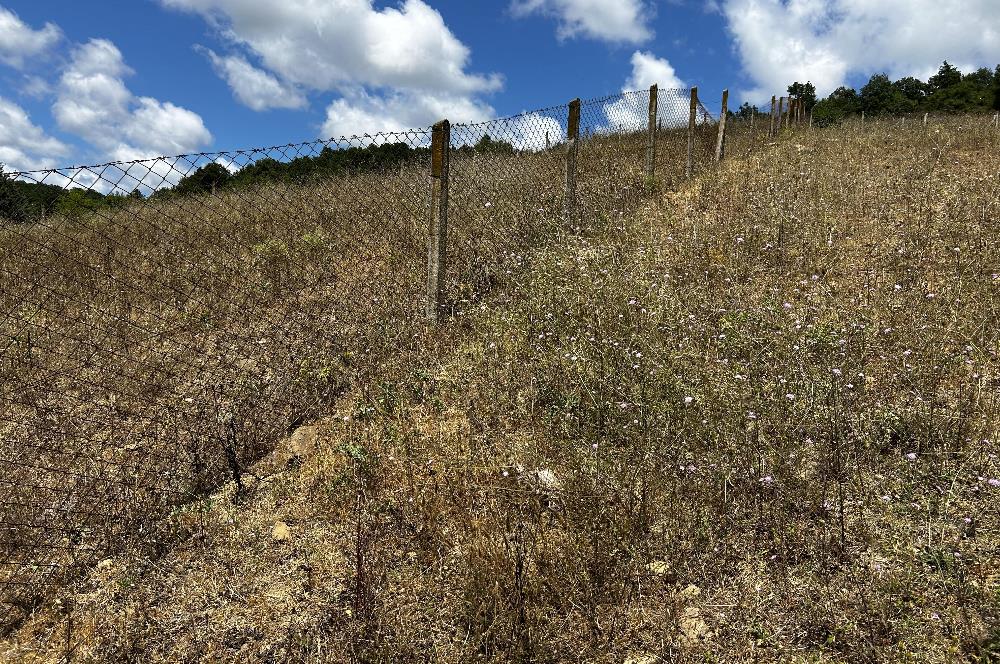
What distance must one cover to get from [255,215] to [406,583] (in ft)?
26.0

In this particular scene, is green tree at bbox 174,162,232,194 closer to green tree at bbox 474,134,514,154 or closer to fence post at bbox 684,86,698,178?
green tree at bbox 474,134,514,154

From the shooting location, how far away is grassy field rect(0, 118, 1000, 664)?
240 cm

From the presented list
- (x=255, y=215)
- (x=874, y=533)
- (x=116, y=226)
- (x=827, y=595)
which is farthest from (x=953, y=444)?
(x=116, y=226)

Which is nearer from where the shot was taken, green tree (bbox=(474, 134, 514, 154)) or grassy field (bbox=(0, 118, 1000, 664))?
grassy field (bbox=(0, 118, 1000, 664))

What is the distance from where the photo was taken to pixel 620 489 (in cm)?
299

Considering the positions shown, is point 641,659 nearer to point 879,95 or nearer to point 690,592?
point 690,592

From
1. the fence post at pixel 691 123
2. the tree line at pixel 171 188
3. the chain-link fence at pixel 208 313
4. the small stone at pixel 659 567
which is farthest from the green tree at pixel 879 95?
the small stone at pixel 659 567

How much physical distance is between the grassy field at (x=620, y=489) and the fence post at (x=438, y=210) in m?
0.35

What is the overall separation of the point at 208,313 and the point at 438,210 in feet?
11.6

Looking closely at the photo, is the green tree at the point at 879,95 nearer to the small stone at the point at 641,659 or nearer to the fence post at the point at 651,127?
the fence post at the point at 651,127

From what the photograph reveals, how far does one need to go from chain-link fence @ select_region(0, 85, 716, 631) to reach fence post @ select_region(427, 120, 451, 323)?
0.13m

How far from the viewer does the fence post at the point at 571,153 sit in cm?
640

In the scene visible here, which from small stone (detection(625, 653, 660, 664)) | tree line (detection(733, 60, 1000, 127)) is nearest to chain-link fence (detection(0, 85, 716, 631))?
small stone (detection(625, 653, 660, 664))

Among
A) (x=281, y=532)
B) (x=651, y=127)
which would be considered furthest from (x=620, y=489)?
(x=651, y=127)
